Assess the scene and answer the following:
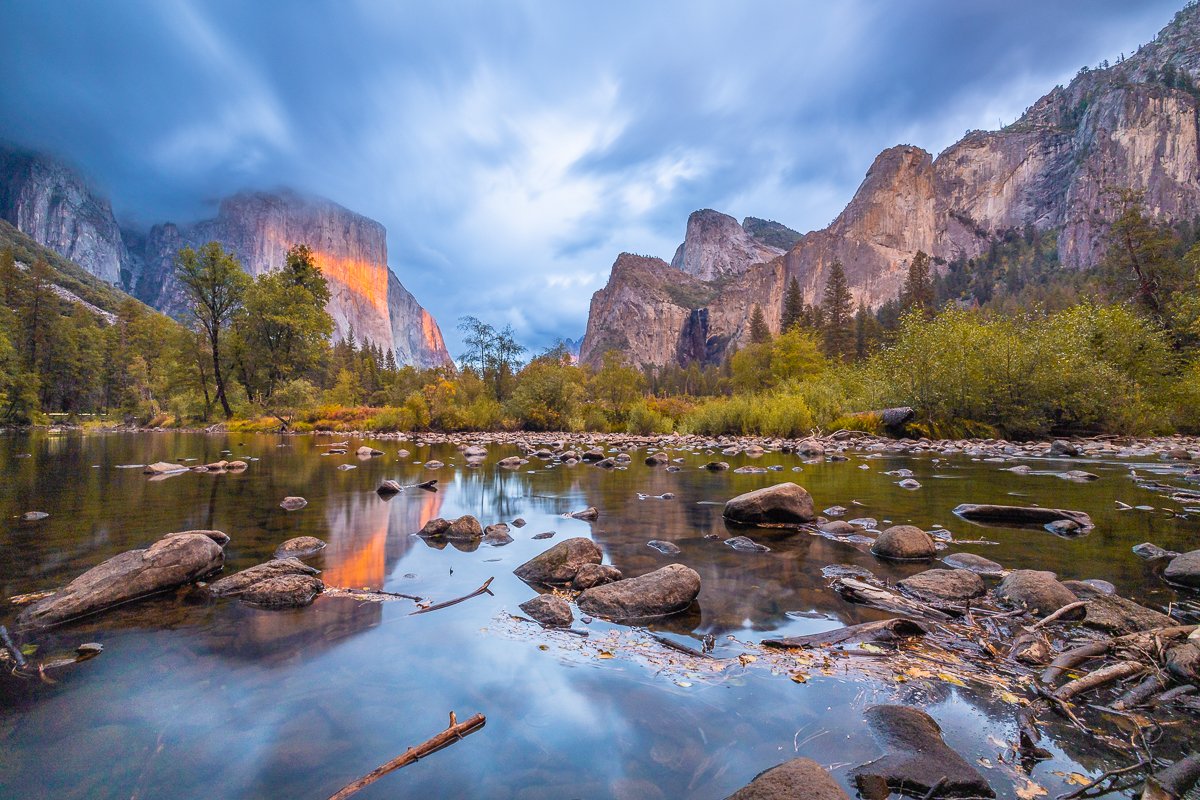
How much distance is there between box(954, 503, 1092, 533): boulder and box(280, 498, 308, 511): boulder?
11.5 meters

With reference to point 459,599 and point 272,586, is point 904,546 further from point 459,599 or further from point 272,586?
point 272,586

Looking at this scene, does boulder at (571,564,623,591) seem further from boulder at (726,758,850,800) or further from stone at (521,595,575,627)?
boulder at (726,758,850,800)

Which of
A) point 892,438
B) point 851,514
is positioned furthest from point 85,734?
point 892,438

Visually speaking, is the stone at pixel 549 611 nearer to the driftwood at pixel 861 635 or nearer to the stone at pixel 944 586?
the driftwood at pixel 861 635

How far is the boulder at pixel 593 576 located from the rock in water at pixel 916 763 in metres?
2.75

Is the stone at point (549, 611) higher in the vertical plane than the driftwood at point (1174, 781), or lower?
lower

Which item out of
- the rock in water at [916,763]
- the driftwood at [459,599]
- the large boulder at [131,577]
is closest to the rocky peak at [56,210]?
the large boulder at [131,577]

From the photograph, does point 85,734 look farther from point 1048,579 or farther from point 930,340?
point 930,340

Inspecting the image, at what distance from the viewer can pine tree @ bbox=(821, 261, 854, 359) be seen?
6875cm

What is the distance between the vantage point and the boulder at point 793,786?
1.94 m

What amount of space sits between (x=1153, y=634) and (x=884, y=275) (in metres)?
183

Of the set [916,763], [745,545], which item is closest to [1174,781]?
[916,763]

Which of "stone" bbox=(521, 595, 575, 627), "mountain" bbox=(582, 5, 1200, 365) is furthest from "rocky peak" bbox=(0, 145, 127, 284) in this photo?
"stone" bbox=(521, 595, 575, 627)

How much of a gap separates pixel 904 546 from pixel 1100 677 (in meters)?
3.10
